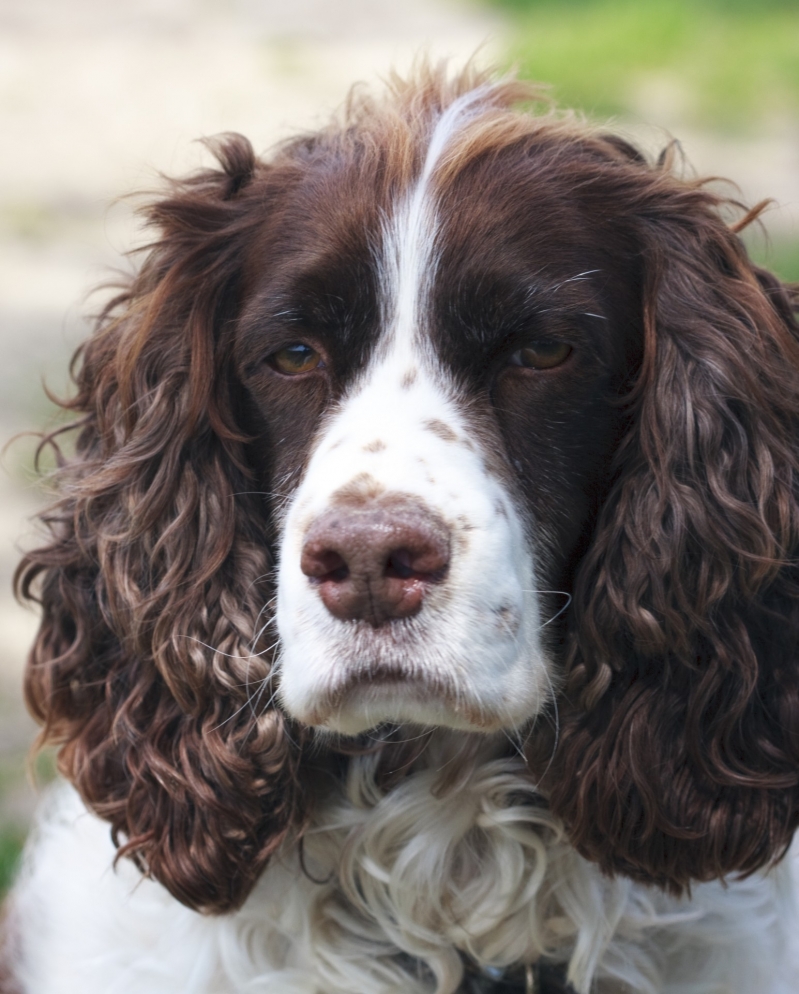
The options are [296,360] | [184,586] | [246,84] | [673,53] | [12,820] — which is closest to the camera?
[296,360]

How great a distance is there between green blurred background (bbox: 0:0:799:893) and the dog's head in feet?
13.1

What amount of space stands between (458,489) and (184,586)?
761mm

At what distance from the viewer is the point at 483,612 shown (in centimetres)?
251

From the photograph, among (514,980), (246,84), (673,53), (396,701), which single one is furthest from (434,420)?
(673,53)

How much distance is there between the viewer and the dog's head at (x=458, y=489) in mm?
2604

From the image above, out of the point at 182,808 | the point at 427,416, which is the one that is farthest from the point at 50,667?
the point at 427,416

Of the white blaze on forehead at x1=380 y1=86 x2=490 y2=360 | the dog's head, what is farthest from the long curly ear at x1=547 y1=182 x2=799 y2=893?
the white blaze on forehead at x1=380 y1=86 x2=490 y2=360

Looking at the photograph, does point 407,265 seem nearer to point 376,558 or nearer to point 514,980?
point 376,558

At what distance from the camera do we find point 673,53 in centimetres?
1241

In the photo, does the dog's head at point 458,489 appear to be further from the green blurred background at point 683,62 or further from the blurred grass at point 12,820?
the green blurred background at point 683,62

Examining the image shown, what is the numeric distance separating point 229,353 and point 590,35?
1031 centimetres

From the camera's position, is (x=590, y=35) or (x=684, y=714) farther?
(x=590, y=35)

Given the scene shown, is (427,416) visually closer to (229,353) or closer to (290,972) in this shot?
(229,353)

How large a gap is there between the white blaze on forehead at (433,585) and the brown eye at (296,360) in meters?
0.13
